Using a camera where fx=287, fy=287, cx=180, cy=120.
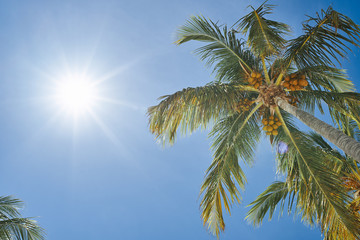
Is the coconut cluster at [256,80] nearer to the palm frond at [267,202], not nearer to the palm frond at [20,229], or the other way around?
the palm frond at [267,202]

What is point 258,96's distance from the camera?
689 centimetres

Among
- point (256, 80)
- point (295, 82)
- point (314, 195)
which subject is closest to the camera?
point (314, 195)

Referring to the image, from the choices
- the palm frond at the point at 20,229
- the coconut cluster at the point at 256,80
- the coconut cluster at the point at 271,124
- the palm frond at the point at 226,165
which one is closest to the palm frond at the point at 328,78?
the coconut cluster at the point at 256,80

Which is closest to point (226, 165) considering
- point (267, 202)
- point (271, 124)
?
point (271, 124)

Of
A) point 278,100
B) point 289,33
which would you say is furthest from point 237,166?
point 289,33

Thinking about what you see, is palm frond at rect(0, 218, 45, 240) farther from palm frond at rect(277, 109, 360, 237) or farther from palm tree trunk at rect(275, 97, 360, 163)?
palm tree trunk at rect(275, 97, 360, 163)

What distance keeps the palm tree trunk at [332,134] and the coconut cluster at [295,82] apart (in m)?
0.35

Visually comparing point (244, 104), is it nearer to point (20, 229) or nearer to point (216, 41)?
point (216, 41)

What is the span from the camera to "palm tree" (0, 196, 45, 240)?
22.4 feet

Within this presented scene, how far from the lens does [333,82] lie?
7625mm

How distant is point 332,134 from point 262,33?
2778 mm

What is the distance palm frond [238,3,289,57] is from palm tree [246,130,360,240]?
229 centimetres

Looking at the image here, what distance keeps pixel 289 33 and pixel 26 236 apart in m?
8.16

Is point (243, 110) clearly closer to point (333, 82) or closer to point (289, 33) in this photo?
point (289, 33)
